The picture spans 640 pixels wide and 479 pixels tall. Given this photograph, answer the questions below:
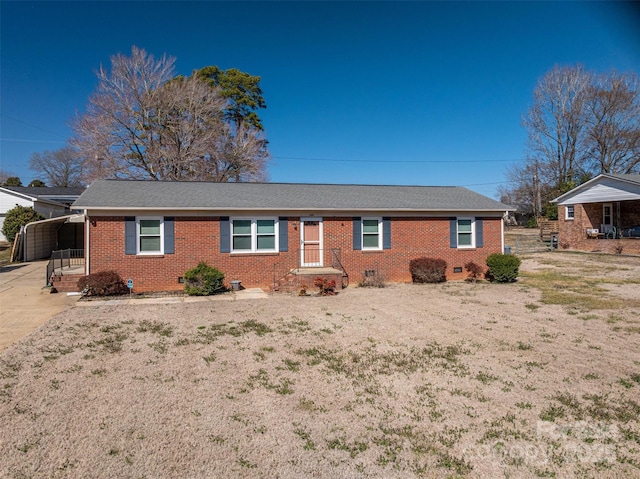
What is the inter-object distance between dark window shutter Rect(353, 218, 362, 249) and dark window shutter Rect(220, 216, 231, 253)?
4597mm

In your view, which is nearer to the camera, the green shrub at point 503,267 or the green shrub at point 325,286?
the green shrub at point 325,286

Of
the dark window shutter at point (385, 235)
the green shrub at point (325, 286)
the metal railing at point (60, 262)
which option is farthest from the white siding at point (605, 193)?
the metal railing at point (60, 262)

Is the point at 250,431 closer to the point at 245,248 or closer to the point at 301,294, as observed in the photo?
the point at 301,294

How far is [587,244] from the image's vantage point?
26.0m

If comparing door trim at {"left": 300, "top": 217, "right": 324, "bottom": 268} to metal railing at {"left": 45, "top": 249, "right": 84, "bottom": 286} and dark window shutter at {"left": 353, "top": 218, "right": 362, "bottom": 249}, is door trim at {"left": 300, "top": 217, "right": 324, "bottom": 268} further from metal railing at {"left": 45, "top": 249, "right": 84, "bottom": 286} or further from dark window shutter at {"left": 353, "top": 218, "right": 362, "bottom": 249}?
metal railing at {"left": 45, "top": 249, "right": 84, "bottom": 286}

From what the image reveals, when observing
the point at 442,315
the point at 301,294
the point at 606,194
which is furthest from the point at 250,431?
the point at 606,194

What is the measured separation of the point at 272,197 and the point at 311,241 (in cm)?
234

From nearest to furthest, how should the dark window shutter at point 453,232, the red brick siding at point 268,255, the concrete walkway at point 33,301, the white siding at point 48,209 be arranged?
the concrete walkway at point 33,301 < the red brick siding at point 268,255 < the dark window shutter at point 453,232 < the white siding at point 48,209

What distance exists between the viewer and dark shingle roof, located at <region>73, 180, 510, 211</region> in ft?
43.6

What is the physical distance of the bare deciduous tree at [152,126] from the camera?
26.0m

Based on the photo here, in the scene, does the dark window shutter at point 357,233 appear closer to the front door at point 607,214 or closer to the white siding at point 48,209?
the white siding at point 48,209

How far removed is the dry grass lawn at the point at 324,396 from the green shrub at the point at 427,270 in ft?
16.9

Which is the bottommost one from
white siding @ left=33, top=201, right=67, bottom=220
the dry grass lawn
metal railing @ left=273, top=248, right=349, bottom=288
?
the dry grass lawn

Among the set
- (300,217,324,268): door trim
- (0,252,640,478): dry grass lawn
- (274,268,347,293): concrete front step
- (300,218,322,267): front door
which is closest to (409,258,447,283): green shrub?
(274,268,347,293): concrete front step
